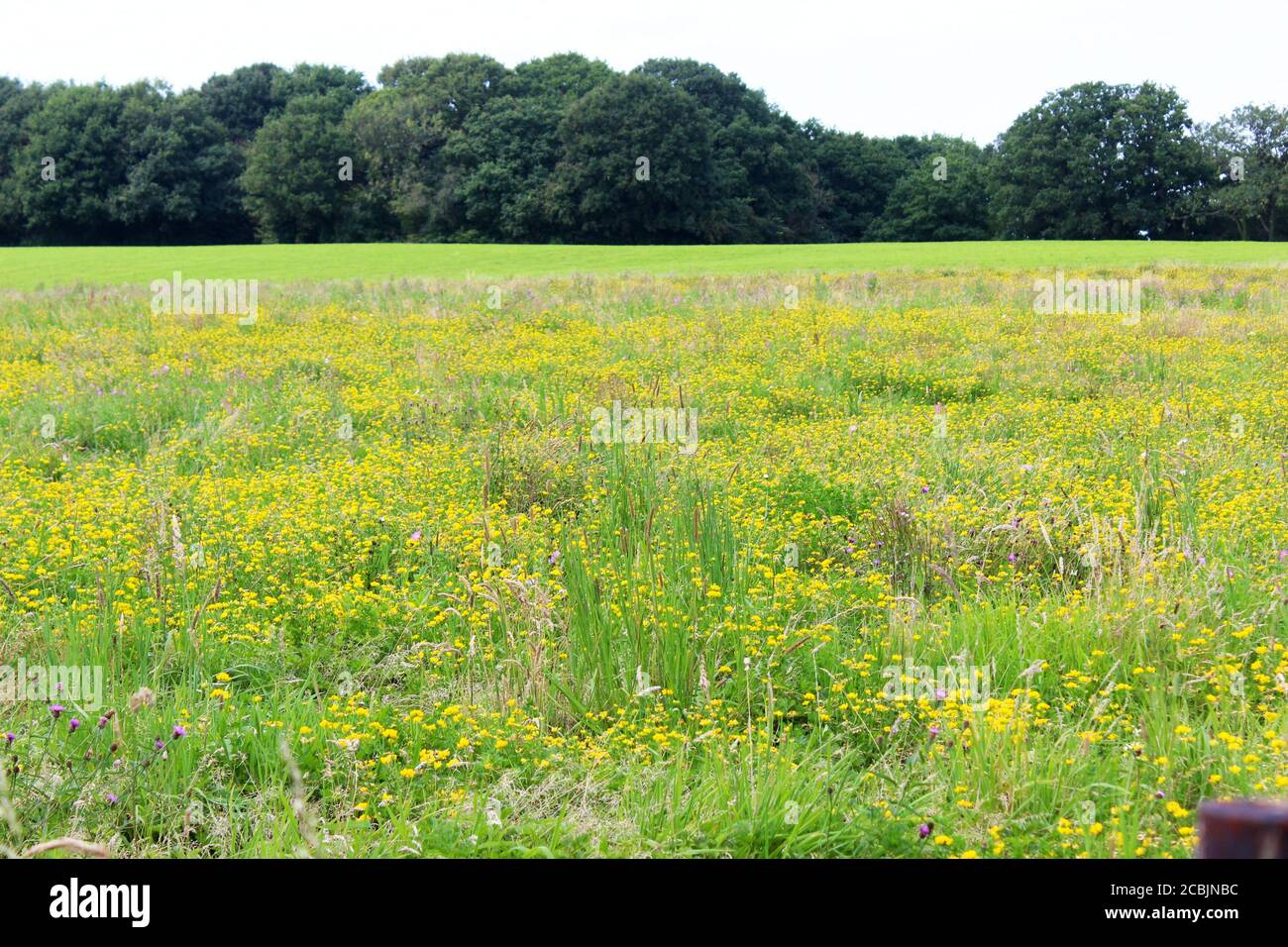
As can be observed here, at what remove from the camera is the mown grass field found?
2957mm

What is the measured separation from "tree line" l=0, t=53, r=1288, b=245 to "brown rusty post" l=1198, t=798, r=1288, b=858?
6382 centimetres

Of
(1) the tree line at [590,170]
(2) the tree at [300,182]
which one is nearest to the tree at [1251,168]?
(1) the tree line at [590,170]

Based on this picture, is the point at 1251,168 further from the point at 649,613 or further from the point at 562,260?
the point at 649,613

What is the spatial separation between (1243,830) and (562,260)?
33.6m

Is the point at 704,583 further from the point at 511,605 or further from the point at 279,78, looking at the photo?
the point at 279,78

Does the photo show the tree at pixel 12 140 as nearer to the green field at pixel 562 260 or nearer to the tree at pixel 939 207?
the green field at pixel 562 260

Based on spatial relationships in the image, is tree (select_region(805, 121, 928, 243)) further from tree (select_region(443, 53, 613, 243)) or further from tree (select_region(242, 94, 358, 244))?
tree (select_region(242, 94, 358, 244))

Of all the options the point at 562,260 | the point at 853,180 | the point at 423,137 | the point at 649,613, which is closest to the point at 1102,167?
the point at 853,180

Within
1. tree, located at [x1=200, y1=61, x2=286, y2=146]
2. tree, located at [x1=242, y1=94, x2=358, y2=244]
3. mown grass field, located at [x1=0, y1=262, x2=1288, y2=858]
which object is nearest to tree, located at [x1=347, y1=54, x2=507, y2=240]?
tree, located at [x1=242, y1=94, x2=358, y2=244]

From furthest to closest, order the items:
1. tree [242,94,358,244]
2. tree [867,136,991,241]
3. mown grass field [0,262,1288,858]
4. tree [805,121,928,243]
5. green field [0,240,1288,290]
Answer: tree [805,121,928,243] < tree [867,136,991,241] < tree [242,94,358,244] < green field [0,240,1288,290] < mown grass field [0,262,1288,858]

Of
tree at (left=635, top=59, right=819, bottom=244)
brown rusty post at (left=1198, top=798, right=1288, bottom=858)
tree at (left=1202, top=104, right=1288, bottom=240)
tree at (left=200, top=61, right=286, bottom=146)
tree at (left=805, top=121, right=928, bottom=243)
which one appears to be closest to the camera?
brown rusty post at (left=1198, top=798, right=1288, bottom=858)

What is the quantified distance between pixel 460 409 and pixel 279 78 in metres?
80.1

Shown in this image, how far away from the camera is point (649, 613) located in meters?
4.04
